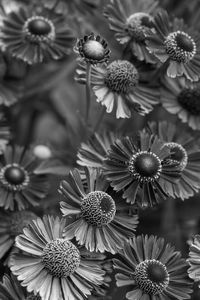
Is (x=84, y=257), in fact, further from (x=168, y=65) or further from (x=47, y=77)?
(x=47, y=77)

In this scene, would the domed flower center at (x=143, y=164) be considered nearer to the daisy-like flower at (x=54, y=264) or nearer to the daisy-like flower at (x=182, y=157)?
the daisy-like flower at (x=182, y=157)

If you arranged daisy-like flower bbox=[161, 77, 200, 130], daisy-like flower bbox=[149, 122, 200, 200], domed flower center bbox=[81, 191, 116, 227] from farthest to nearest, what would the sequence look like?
daisy-like flower bbox=[161, 77, 200, 130] → daisy-like flower bbox=[149, 122, 200, 200] → domed flower center bbox=[81, 191, 116, 227]

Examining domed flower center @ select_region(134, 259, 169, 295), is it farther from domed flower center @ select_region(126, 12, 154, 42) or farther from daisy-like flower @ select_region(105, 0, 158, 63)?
domed flower center @ select_region(126, 12, 154, 42)

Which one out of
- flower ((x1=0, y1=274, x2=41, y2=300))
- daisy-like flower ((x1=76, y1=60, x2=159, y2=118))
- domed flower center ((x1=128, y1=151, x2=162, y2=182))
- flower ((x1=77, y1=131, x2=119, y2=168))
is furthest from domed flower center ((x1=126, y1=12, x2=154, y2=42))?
flower ((x1=0, y1=274, x2=41, y2=300))

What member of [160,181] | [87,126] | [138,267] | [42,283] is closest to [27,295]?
[42,283]

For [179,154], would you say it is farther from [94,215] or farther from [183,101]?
[94,215]
